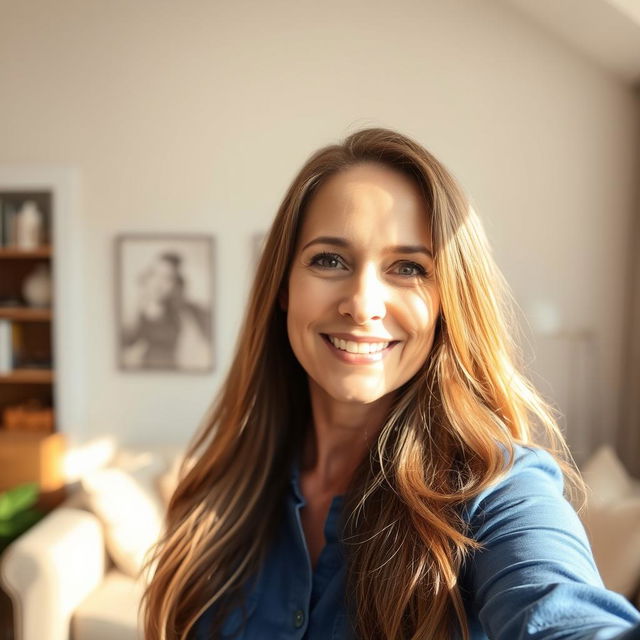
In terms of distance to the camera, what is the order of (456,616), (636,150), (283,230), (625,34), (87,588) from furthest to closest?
(636,150)
(625,34)
(87,588)
(283,230)
(456,616)

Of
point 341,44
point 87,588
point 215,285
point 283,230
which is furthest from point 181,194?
point 283,230

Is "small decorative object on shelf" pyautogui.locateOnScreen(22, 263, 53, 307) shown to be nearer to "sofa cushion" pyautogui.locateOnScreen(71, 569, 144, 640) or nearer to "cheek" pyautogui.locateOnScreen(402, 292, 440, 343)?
"sofa cushion" pyautogui.locateOnScreen(71, 569, 144, 640)

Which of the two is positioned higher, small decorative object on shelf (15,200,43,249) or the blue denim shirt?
small decorative object on shelf (15,200,43,249)

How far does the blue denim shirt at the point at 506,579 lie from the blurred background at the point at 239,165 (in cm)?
261

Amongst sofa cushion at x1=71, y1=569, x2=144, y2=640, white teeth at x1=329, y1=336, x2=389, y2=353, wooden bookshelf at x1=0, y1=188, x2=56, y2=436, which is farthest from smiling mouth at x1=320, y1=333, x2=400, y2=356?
wooden bookshelf at x1=0, y1=188, x2=56, y2=436

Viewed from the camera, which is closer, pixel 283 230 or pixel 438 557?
pixel 438 557

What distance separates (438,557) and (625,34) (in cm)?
281

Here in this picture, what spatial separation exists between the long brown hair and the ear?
0.01 meters

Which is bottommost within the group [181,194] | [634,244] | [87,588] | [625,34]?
[87,588]

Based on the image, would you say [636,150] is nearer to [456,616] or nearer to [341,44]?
[341,44]

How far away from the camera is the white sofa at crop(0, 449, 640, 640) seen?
2.15 meters

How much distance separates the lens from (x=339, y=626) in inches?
35.7

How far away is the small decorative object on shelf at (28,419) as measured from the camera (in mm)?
3721

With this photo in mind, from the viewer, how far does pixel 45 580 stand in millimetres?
2338
